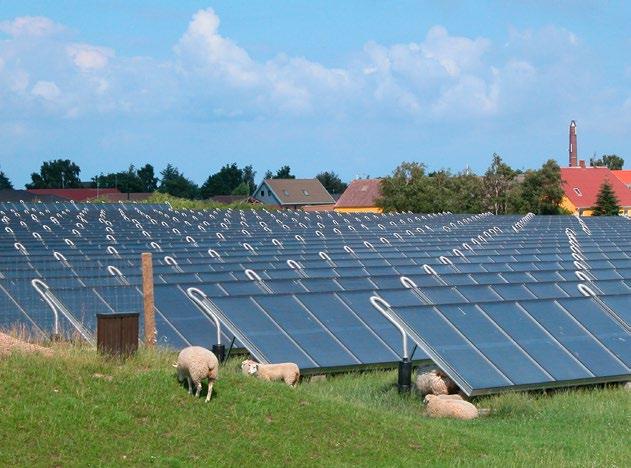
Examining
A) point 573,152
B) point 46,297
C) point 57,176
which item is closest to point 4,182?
point 57,176

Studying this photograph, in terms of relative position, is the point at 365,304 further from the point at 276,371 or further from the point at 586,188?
the point at 586,188

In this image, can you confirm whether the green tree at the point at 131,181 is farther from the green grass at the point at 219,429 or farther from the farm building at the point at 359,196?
the green grass at the point at 219,429

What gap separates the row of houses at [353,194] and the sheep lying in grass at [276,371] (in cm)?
7925

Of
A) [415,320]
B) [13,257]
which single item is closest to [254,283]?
[415,320]

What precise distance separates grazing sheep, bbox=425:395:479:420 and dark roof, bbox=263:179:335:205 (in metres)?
122

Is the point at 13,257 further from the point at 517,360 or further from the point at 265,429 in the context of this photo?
the point at 265,429

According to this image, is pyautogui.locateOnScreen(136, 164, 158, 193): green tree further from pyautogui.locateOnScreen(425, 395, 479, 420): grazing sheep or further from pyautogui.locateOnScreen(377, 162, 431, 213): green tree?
pyautogui.locateOnScreen(425, 395, 479, 420): grazing sheep

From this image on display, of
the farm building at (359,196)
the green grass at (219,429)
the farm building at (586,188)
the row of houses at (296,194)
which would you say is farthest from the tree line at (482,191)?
the green grass at (219,429)

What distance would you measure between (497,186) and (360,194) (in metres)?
30.8

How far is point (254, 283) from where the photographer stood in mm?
20047

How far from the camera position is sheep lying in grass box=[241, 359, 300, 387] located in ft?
46.5

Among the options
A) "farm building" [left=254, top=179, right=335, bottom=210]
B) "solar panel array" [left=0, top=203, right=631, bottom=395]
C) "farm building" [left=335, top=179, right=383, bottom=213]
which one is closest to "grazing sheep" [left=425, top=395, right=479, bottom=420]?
"solar panel array" [left=0, top=203, right=631, bottom=395]

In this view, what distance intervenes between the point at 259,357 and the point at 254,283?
481cm

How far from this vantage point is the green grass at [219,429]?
377 inches
